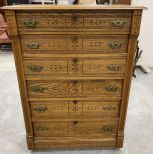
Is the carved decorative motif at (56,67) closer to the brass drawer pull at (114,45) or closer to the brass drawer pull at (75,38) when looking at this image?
the brass drawer pull at (75,38)

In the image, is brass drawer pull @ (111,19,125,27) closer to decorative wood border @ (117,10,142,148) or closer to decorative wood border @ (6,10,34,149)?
decorative wood border @ (117,10,142,148)

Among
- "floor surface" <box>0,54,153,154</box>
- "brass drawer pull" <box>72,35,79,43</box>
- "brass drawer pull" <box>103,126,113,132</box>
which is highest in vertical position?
"brass drawer pull" <box>72,35,79,43</box>

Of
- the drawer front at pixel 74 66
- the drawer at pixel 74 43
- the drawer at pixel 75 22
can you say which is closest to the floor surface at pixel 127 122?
the drawer front at pixel 74 66

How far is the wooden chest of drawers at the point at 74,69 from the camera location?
1.27m

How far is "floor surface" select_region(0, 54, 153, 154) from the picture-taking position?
1770mm

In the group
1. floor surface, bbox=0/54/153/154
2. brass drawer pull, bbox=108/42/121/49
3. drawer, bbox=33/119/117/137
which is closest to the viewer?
brass drawer pull, bbox=108/42/121/49

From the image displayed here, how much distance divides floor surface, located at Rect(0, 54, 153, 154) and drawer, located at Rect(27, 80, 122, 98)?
1.83ft

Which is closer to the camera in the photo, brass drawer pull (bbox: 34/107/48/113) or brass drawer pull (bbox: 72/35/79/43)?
brass drawer pull (bbox: 72/35/79/43)

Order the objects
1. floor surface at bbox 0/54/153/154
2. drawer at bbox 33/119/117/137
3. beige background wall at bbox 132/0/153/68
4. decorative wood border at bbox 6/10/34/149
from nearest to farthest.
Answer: decorative wood border at bbox 6/10/34/149 < drawer at bbox 33/119/117/137 < floor surface at bbox 0/54/153/154 < beige background wall at bbox 132/0/153/68

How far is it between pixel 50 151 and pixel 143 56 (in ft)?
7.48

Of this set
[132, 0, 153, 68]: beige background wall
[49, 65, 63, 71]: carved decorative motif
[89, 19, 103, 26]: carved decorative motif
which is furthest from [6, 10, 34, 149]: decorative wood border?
[132, 0, 153, 68]: beige background wall

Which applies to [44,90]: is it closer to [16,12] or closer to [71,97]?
[71,97]

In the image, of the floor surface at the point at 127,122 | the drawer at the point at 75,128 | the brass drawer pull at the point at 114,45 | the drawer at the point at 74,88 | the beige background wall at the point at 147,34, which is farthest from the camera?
the beige background wall at the point at 147,34

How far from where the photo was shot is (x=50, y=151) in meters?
1.76
